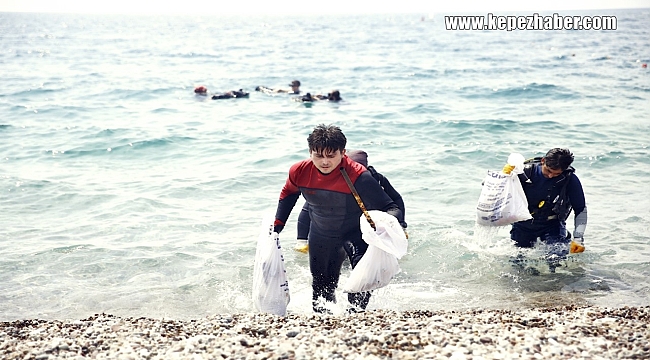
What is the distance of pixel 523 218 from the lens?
6.27 meters

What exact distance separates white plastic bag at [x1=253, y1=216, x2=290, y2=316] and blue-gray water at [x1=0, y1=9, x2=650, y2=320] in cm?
117

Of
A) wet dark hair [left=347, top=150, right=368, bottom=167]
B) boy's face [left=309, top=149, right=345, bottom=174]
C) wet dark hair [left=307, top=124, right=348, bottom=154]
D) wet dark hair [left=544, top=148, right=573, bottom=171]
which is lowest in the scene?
wet dark hair [left=544, top=148, right=573, bottom=171]

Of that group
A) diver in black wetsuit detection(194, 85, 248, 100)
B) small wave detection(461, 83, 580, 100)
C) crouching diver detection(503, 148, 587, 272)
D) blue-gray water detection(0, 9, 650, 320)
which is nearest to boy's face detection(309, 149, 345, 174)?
blue-gray water detection(0, 9, 650, 320)

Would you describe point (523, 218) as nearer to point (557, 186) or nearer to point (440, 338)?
point (557, 186)

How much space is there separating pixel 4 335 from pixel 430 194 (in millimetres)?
7201

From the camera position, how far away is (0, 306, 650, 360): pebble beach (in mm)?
3977

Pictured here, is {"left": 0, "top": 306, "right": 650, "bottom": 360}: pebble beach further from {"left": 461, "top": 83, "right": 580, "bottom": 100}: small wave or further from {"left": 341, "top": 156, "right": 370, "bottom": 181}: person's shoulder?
{"left": 461, "top": 83, "right": 580, "bottom": 100}: small wave

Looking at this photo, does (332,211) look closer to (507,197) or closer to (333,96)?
(507,197)

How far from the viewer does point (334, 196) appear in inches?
199

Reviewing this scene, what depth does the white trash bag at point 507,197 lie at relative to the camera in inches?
245

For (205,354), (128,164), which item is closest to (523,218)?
(205,354)

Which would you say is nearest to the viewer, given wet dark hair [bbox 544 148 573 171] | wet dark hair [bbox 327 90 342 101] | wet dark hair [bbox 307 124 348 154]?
wet dark hair [bbox 307 124 348 154]

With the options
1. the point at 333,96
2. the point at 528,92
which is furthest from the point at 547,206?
the point at 528,92

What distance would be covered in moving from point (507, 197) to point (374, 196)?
6.44 feet
